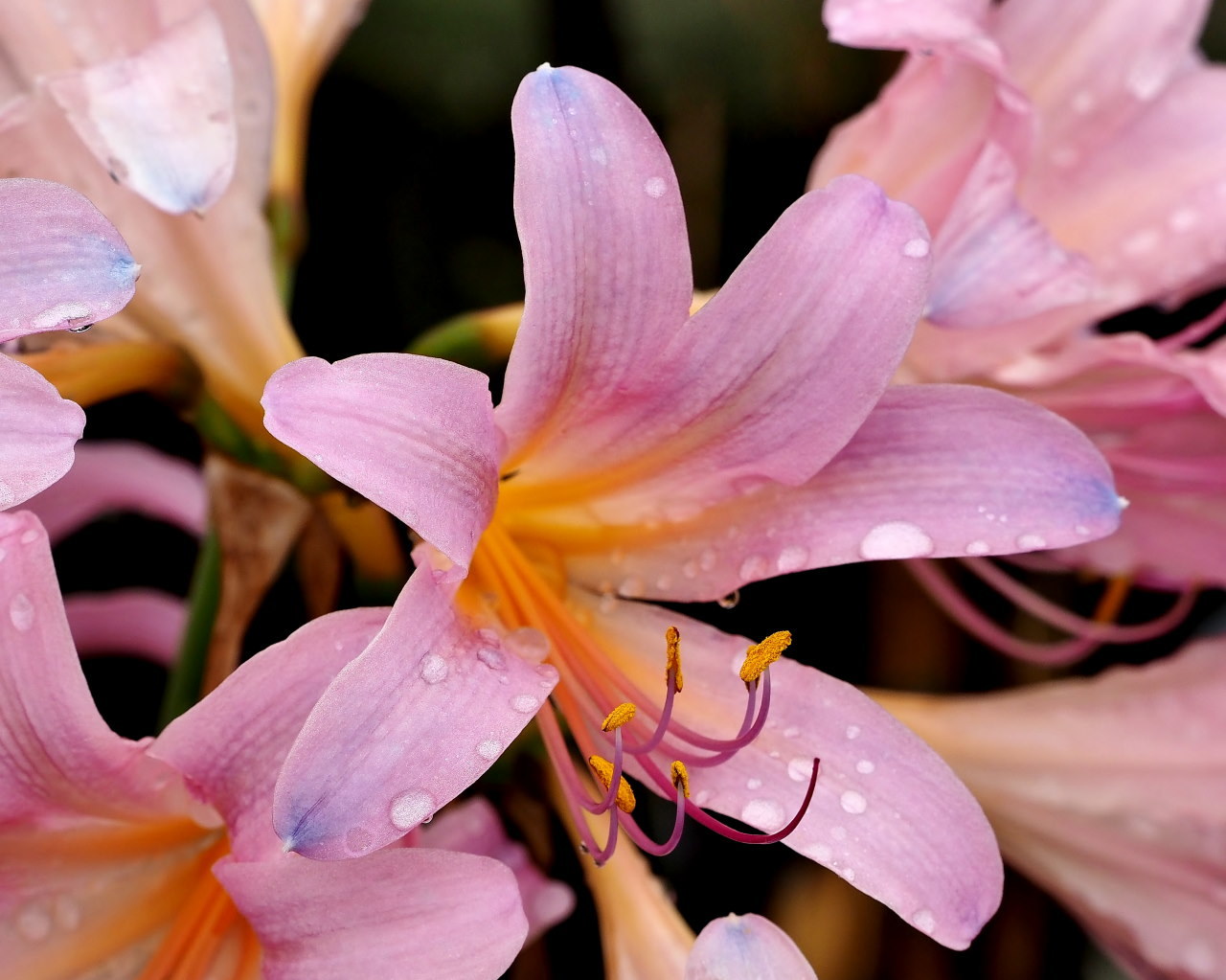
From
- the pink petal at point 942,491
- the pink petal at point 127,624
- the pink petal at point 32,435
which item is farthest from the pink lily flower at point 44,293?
the pink petal at point 127,624

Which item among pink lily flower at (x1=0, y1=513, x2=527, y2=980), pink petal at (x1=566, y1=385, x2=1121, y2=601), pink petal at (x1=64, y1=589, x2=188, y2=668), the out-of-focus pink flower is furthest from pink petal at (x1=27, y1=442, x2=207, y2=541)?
pink petal at (x1=566, y1=385, x2=1121, y2=601)

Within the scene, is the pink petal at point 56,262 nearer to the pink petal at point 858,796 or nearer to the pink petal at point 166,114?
the pink petal at point 166,114

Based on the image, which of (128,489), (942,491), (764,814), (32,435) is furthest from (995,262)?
(128,489)

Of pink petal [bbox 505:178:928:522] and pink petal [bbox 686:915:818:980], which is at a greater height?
pink petal [bbox 505:178:928:522]

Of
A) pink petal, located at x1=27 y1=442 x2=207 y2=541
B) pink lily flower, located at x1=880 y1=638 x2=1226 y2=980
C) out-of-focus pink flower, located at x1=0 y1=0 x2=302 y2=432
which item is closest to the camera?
out-of-focus pink flower, located at x1=0 y1=0 x2=302 y2=432

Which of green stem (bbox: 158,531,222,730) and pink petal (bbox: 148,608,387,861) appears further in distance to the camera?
green stem (bbox: 158,531,222,730)

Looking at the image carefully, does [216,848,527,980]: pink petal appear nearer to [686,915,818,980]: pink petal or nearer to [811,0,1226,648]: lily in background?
[686,915,818,980]: pink petal

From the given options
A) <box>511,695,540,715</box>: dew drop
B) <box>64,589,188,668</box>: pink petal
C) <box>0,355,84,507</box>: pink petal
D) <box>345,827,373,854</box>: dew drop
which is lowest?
<box>64,589,188,668</box>: pink petal
